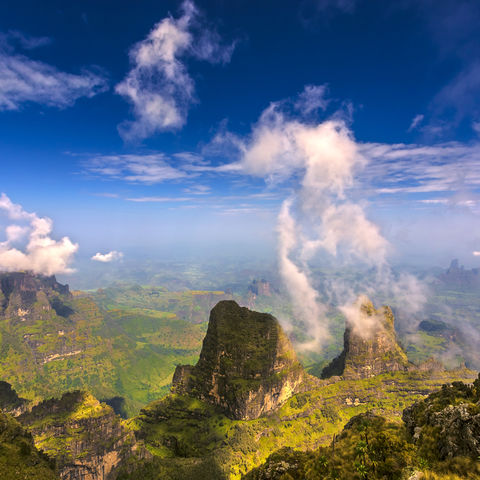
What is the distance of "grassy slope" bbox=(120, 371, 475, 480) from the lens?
7042 centimetres

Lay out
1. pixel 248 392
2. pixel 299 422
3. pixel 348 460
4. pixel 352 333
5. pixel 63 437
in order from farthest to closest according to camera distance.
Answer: pixel 352 333 → pixel 299 422 → pixel 248 392 → pixel 63 437 → pixel 348 460

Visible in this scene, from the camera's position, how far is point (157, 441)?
81750 millimetres

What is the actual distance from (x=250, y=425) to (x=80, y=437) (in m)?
52.1

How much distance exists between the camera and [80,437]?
259ft

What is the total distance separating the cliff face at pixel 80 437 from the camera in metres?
75.4

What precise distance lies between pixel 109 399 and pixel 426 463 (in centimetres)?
22174

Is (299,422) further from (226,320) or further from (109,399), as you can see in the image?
(109,399)

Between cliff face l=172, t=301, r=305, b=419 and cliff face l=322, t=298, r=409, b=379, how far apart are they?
25.8 meters

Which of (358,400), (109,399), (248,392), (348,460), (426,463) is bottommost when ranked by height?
(109,399)

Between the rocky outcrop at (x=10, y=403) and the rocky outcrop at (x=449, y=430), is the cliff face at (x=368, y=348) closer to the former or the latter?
the rocky outcrop at (x=449, y=430)

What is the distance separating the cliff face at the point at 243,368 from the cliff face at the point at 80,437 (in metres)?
24.5

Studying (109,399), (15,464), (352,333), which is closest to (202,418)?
(15,464)

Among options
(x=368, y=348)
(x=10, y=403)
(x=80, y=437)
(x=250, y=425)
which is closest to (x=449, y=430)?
(x=250, y=425)

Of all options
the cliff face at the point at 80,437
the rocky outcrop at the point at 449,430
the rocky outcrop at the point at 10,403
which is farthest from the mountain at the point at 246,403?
the rocky outcrop at the point at 449,430
